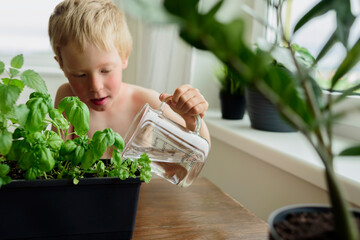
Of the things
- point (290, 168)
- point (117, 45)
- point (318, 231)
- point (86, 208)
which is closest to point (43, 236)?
point (86, 208)

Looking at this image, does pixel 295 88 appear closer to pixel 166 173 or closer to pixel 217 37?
pixel 217 37

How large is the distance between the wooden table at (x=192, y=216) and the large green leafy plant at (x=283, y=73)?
353 millimetres

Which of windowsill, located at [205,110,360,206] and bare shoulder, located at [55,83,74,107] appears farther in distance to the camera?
bare shoulder, located at [55,83,74,107]

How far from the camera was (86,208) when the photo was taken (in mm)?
522

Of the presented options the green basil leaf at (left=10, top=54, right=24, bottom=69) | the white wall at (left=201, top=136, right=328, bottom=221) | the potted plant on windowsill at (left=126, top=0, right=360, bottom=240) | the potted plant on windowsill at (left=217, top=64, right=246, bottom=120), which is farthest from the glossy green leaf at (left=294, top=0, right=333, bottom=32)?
the potted plant on windowsill at (left=217, top=64, right=246, bottom=120)

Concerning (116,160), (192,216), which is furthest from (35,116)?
(192,216)

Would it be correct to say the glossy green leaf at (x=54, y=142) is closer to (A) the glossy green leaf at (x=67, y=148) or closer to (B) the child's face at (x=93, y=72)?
(A) the glossy green leaf at (x=67, y=148)

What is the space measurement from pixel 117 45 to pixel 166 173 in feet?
2.25

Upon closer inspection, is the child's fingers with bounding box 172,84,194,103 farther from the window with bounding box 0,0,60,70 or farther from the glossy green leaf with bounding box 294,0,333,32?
the window with bounding box 0,0,60,70

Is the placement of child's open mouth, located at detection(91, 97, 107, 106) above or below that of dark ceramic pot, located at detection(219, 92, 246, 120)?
above

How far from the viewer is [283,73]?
0.30 metres

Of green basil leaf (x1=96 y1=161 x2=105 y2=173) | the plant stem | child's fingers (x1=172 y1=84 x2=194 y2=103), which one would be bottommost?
green basil leaf (x1=96 y1=161 x2=105 y2=173)

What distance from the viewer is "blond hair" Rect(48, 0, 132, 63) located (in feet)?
3.71

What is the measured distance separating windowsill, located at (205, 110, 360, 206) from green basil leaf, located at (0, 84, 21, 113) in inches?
26.6
